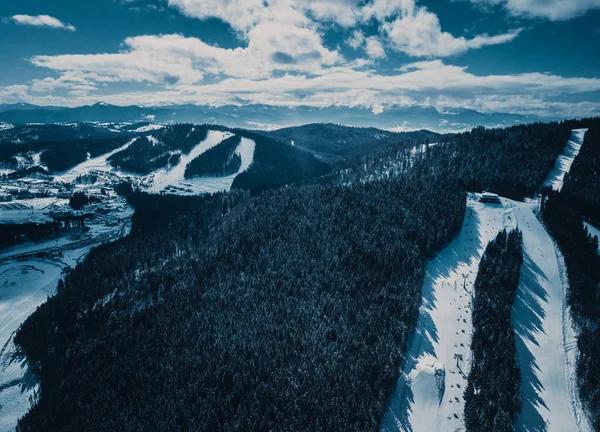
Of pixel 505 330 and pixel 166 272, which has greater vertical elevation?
pixel 505 330

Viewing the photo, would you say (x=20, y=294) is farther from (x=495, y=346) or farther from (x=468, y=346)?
(x=495, y=346)

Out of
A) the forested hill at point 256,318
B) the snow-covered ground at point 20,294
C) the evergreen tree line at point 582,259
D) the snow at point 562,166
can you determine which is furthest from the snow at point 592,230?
the snow-covered ground at point 20,294

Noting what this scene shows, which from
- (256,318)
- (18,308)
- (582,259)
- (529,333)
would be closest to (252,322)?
(256,318)

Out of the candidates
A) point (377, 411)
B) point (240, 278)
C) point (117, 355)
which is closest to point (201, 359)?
point (117, 355)

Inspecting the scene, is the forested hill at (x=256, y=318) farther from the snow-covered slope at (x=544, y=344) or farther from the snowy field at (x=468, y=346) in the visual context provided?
the snow-covered slope at (x=544, y=344)

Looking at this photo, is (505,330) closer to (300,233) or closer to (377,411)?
(377,411)

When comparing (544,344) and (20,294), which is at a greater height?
(544,344)

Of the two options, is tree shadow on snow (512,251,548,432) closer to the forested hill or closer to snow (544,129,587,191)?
the forested hill
